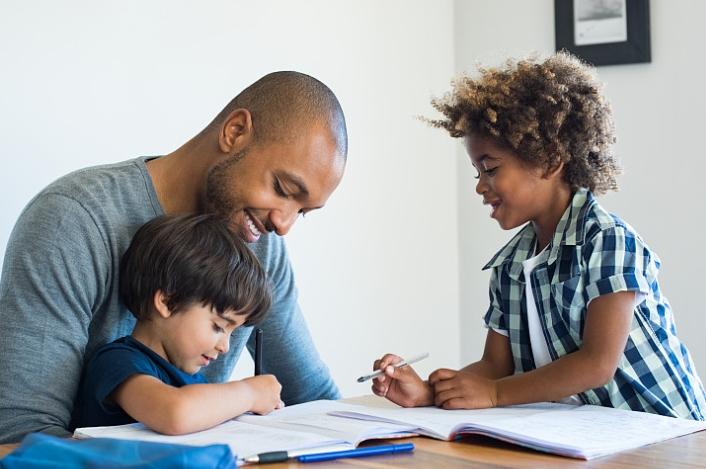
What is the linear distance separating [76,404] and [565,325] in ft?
2.63

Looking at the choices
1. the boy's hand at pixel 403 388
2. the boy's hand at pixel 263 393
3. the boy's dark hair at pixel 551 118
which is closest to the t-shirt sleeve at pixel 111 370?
the boy's hand at pixel 263 393

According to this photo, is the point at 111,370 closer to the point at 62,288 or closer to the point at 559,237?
the point at 62,288

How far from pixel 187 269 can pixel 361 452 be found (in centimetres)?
44

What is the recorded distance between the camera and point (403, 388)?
1.51 m

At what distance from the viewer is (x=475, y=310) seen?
3.11 metres

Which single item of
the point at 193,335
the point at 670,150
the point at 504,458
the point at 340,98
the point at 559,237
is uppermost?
the point at 340,98

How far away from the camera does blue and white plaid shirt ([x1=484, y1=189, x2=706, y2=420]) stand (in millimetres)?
1518

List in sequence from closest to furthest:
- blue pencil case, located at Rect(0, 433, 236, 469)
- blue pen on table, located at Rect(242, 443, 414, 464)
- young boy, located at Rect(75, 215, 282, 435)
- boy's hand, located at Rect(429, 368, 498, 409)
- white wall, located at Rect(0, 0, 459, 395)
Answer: blue pencil case, located at Rect(0, 433, 236, 469), blue pen on table, located at Rect(242, 443, 414, 464), young boy, located at Rect(75, 215, 282, 435), boy's hand, located at Rect(429, 368, 498, 409), white wall, located at Rect(0, 0, 459, 395)

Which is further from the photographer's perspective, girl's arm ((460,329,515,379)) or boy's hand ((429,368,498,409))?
girl's arm ((460,329,515,379))

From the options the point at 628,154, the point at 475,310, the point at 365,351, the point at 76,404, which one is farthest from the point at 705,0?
the point at 76,404

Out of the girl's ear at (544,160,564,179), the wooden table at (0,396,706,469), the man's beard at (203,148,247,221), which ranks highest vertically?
the girl's ear at (544,160,564,179)

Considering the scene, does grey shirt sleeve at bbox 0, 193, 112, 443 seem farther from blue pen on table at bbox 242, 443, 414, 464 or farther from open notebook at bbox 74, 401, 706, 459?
blue pen on table at bbox 242, 443, 414, 464

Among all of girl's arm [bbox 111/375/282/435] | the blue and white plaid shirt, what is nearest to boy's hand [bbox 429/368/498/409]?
the blue and white plaid shirt

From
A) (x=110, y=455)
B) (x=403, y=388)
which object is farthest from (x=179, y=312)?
(x=110, y=455)
